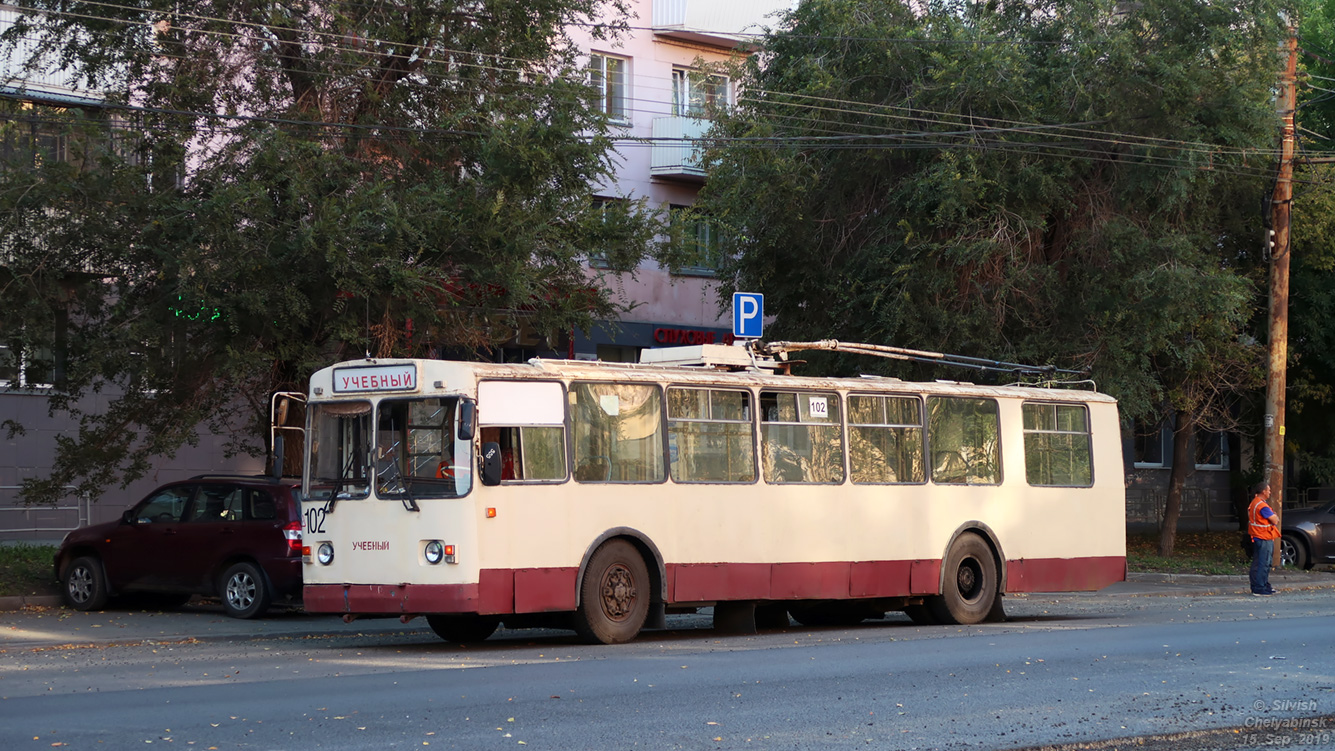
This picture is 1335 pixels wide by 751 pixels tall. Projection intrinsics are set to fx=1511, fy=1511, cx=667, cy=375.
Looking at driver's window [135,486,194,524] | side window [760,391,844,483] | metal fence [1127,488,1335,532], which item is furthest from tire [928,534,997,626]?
metal fence [1127,488,1335,532]

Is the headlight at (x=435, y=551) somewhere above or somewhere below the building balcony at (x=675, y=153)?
below

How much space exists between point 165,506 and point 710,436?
7.27 meters

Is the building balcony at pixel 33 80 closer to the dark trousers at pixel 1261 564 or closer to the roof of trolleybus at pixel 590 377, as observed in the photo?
the roof of trolleybus at pixel 590 377

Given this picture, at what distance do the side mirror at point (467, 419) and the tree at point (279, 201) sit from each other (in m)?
4.63

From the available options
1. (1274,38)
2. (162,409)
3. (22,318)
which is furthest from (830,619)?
(1274,38)

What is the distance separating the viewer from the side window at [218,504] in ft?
59.1

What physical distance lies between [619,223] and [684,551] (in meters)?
6.57

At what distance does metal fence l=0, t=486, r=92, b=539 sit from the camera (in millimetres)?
25781

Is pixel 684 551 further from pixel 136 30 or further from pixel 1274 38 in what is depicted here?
pixel 1274 38

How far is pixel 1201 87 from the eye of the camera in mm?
24375

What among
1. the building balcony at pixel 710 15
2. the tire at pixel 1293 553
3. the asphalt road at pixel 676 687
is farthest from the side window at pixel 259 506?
the tire at pixel 1293 553

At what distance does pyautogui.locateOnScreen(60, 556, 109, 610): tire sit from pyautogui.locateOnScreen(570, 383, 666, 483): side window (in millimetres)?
7832

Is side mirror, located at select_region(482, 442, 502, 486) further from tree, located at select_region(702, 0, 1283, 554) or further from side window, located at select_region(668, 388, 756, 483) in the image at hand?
tree, located at select_region(702, 0, 1283, 554)

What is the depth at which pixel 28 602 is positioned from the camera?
19219mm
